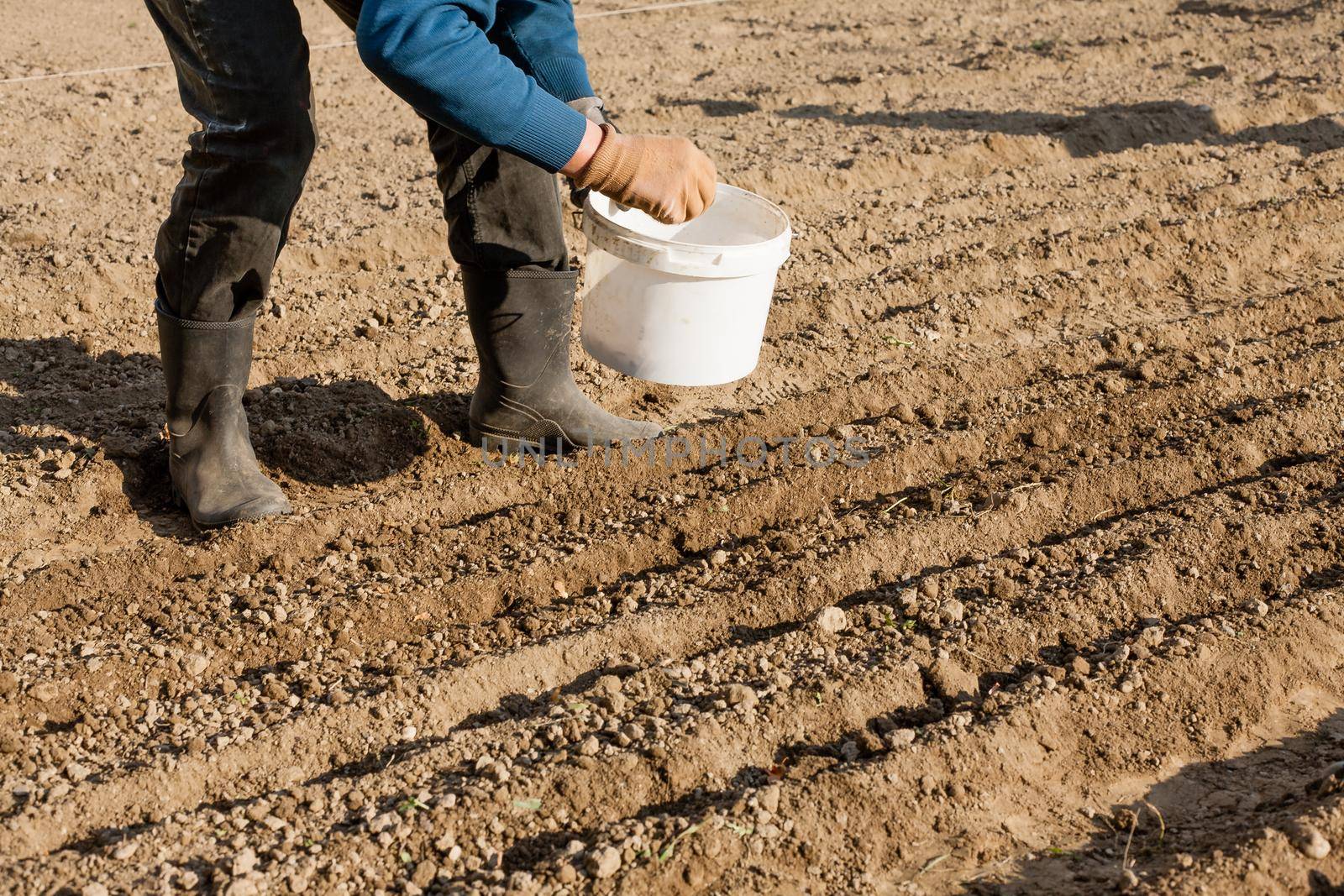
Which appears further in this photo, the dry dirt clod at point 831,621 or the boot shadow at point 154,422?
the boot shadow at point 154,422

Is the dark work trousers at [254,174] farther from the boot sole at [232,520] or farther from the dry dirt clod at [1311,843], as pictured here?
the dry dirt clod at [1311,843]

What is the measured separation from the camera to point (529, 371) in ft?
10.3

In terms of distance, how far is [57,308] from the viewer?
3.83m

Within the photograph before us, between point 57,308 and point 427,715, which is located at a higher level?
point 427,715

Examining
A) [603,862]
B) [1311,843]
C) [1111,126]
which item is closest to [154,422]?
[603,862]

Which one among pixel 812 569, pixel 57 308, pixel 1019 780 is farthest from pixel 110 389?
pixel 1019 780

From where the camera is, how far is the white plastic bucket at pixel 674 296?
280cm

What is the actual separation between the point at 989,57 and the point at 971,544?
4644mm

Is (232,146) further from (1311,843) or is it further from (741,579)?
(1311,843)

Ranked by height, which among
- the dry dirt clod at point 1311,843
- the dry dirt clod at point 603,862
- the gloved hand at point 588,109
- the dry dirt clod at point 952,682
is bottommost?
the dry dirt clod at point 603,862

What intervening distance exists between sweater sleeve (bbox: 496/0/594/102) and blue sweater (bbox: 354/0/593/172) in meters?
0.46

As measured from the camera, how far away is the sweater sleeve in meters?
2.77

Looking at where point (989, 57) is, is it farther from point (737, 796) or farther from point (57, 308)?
point (737, 796)

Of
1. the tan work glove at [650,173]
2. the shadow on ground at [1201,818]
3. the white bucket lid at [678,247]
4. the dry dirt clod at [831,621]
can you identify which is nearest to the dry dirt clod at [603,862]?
the shadow on ground at [1201,818]
